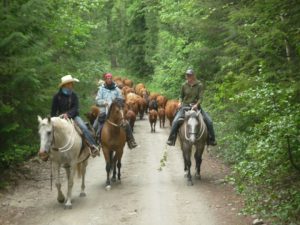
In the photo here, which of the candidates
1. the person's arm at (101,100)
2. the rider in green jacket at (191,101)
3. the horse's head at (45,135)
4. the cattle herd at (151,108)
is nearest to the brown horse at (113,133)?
the person's arm at (101,100)

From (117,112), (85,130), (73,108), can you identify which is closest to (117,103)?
(117,112)

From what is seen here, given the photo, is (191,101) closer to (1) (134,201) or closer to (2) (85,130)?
(2) (85,130)

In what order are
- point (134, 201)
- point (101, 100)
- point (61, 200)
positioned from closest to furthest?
point (134, 201) < point (61, 200) < point (101, 100)

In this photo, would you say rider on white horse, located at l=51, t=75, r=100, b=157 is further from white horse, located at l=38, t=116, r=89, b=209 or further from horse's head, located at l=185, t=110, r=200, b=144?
horse's head, located at l=185, t=110, r=200, b=144

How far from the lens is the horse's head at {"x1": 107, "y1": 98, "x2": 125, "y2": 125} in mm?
12172

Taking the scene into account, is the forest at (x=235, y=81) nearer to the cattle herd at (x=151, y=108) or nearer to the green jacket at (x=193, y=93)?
the green jacket at (x=193, y=93)

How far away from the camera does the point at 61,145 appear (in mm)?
10391

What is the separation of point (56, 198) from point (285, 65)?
6.33 meters

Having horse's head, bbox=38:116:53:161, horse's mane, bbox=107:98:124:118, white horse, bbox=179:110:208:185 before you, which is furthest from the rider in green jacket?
horse's head, bbox=38:116:53:161

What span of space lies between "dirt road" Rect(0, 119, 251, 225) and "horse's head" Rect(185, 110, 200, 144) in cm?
126

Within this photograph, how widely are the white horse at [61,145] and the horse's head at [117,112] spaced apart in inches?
55.3

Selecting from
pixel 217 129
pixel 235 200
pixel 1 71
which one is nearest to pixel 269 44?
pixel 235 200

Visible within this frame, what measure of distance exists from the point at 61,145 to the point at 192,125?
12.8 ft

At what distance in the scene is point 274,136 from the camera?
24.4ft
